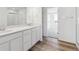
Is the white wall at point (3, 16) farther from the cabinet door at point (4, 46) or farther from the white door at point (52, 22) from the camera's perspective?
the white door at point (52, 22)

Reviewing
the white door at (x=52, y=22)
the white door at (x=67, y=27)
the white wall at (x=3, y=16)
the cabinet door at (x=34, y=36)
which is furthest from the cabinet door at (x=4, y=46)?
the cabinet door at (x=34, y=36)

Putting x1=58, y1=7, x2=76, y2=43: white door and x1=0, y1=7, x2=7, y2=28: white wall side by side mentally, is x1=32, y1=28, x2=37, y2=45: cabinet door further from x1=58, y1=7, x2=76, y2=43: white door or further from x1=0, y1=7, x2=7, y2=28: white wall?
x1=0, y1=7, x2=7, y2=28: white wall

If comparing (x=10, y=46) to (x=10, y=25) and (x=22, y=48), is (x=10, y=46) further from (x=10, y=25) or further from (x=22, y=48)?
(x=10, y=25)

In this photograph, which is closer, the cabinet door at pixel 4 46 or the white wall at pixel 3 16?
the cabinet door at pixel 4 46

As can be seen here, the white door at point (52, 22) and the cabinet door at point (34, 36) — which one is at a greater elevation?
the white door at point (52, 22)

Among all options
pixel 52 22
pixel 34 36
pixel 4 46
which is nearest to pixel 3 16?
pixel 4 46

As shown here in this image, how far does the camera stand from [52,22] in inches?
60.7

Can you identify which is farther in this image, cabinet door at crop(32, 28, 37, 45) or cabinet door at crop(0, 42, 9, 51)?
cabinet door at crop(32, 28, 37, 45)

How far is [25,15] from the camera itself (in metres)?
1.81

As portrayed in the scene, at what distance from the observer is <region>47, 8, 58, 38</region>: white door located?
1.42m

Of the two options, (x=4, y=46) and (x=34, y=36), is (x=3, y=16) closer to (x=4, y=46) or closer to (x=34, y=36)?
(x=4, y=46)

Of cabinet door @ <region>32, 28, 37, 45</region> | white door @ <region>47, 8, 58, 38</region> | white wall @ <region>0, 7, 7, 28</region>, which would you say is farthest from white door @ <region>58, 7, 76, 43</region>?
white wall @ <region>0, 7, 7, 28</region>

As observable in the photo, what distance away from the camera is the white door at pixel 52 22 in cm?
142
